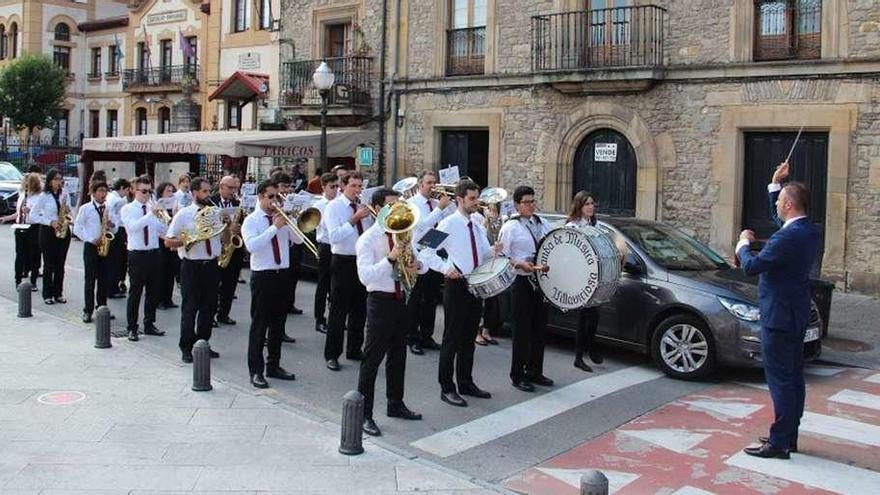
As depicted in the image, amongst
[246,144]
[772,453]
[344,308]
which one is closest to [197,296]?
[344,308]

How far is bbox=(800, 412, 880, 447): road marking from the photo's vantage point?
23.9ft

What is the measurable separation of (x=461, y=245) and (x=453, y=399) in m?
1.38

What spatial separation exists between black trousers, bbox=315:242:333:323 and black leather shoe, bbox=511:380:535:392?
3.22 meters

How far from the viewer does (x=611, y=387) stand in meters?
8.82

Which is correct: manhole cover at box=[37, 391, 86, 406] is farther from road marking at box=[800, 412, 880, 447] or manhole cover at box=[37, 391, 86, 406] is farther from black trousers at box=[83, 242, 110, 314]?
road marking at box=[800, 412, 880, 447]

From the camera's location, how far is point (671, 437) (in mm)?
7230

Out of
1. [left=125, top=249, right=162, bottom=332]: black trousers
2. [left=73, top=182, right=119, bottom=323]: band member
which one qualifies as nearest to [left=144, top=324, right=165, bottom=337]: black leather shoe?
[left=125, top=249, right=162, bottom=332]: black trousers

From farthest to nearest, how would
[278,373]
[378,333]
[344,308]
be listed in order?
[344,308] → [278,373] → [378,333]

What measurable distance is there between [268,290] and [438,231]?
1.94 metres

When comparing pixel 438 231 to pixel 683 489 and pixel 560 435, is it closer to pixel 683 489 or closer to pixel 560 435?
pixel 560 435

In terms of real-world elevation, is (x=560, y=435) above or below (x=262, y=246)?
below

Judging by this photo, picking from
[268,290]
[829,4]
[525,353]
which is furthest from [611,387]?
[829,4]

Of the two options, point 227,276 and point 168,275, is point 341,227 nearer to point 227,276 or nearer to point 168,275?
point 227,276

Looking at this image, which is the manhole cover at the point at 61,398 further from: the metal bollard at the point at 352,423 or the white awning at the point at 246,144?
the white awning at the point at 246,144
